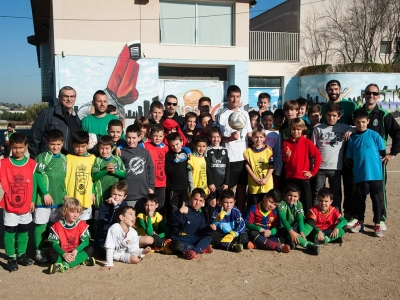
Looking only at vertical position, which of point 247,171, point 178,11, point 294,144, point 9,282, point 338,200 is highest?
point 178,11

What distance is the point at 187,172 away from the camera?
5.59 m

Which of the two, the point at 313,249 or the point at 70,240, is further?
the point at 313,249

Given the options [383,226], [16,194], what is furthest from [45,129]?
[383,226]

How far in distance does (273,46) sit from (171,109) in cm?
1699

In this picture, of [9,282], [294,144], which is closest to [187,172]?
[294,144]

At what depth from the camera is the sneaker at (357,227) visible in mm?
5816

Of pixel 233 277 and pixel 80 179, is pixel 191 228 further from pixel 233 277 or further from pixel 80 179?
pixel 80 179

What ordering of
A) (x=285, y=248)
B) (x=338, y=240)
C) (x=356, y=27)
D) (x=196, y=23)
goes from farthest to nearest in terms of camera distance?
(x=356, y=27) → (x=196, y=23) → (x=338, y=240) → (x=285, y=248)

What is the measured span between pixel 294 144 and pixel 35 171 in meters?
3.49

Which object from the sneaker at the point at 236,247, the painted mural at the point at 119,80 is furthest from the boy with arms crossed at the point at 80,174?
the painted mural at the point at 119,80

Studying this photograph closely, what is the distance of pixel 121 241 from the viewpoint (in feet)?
15.5

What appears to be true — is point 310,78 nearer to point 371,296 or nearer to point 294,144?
point 294,144

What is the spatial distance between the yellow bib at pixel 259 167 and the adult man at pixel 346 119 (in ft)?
3.78

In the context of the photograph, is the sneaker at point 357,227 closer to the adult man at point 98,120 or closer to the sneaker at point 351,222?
the sneaker at point 351,222
